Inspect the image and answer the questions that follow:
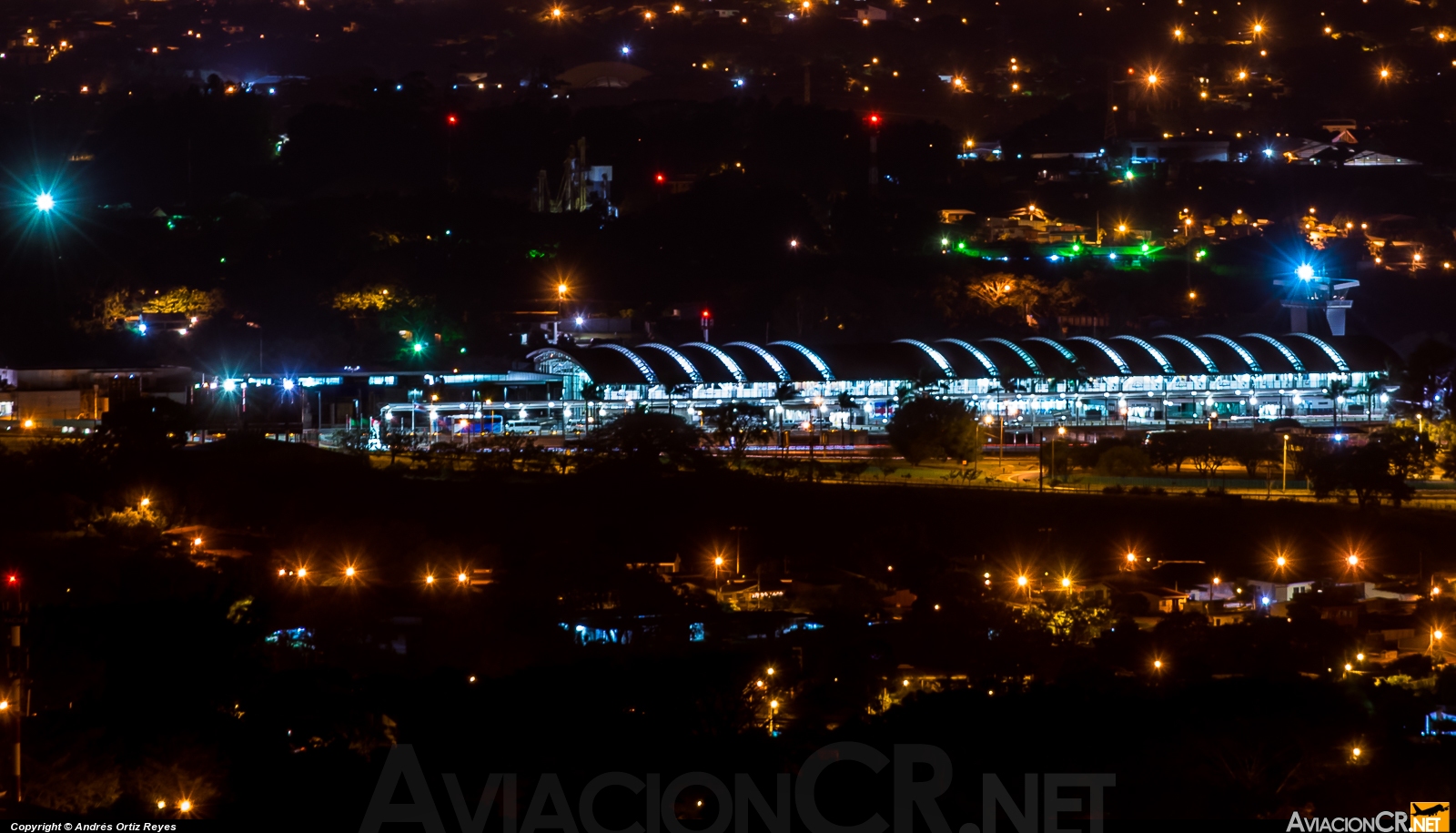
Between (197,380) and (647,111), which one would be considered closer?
(197,380)

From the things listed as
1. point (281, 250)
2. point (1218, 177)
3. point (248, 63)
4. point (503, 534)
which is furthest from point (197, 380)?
point (248, 63)

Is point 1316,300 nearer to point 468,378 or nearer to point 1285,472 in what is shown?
point 1285,472

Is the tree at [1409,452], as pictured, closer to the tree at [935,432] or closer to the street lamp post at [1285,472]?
the street lamp post at [1285,472]

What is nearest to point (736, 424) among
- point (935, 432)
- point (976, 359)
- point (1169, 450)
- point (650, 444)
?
point (650, 444)

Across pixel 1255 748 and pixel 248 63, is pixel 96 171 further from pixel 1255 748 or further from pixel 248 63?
pixel 1255 748

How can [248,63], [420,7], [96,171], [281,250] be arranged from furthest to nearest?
[420,7] → [248,63] → [96,171] → [281,250]

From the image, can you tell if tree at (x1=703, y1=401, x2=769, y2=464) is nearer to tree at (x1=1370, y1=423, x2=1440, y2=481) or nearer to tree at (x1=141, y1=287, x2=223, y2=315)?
tree at (x1=1370, y1=423, x2=1440, y2=481)

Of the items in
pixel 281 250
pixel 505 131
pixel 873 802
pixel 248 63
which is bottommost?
pixel 873 802
